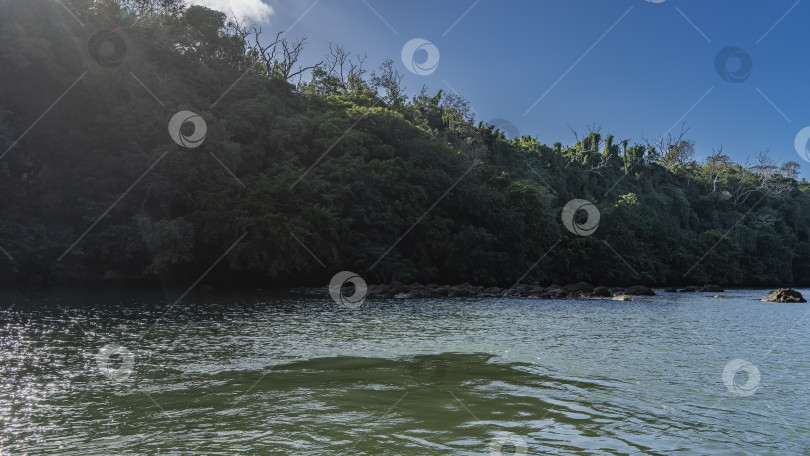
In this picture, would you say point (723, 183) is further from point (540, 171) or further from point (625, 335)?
point (625, 335)
